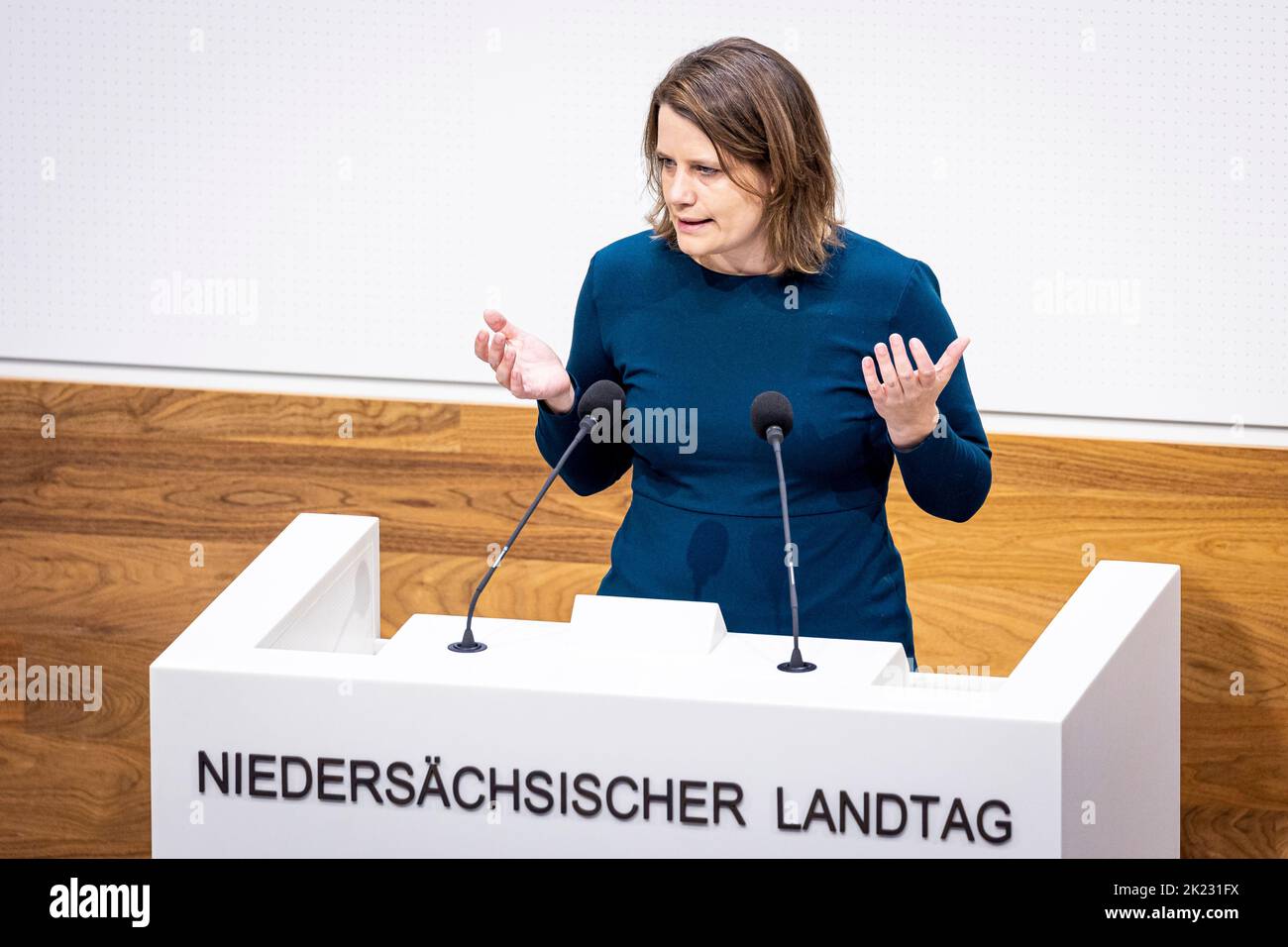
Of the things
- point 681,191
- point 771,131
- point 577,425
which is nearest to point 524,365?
point 577,425

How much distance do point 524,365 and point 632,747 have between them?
1.93ft

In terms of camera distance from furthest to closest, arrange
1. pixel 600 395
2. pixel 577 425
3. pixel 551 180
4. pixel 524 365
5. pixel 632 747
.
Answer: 1. pixel 551 180
2. pixel 577 425
3. pixel 524 365
4. pixel 600 395
5. pixel 632 747

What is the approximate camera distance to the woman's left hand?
189 centimetres

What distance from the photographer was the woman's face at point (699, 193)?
2113 mm

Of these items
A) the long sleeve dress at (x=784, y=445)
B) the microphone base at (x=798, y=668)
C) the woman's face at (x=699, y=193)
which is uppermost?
the woman's face at (x=699, y=193)

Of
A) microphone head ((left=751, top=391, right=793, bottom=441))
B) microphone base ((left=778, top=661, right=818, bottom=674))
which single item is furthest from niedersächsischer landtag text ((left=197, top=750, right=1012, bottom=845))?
microphone head ((left=751, top=391, right=793, bottom=441))

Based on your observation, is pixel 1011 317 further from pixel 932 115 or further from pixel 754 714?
pixel 754 714

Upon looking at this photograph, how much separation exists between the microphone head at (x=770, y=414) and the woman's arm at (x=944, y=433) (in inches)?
7.5

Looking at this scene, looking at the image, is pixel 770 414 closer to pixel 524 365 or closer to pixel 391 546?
pixel 524 365

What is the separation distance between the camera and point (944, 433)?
211 cm

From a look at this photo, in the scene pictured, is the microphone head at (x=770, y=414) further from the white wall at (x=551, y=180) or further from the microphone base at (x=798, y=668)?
the white wall at (x=551, y=180)

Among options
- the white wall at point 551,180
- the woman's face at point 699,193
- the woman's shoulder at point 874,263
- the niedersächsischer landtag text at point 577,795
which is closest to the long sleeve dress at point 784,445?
the woman's shoulder at point 874,263

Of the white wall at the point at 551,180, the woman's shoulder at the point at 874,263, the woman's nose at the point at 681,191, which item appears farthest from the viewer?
the white wall at the point at 551,180

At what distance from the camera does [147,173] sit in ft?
11.6
